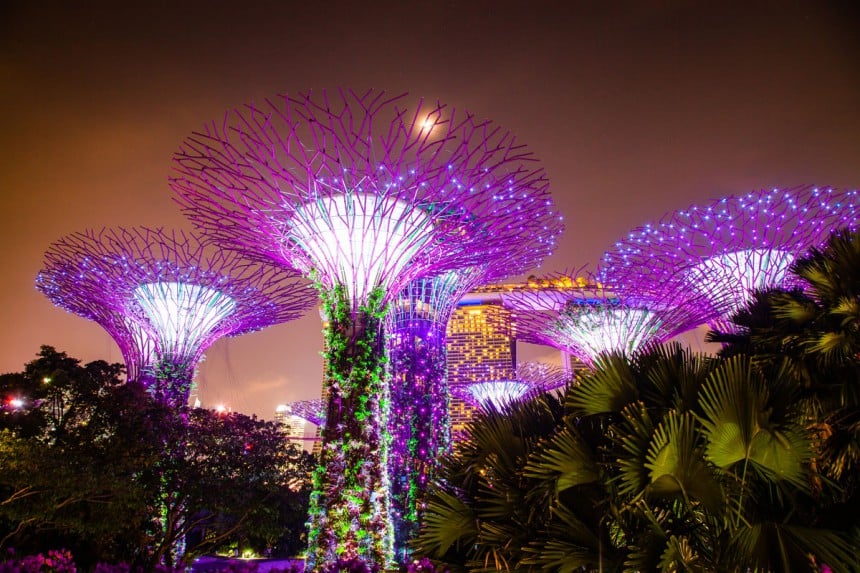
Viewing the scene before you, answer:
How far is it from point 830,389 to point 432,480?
436 cm

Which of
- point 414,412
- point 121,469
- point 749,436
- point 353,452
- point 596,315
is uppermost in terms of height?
point 596,315

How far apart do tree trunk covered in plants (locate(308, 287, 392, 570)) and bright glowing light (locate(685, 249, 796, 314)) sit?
13471 mm

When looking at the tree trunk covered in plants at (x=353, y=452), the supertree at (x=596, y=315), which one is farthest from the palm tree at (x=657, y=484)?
→ the supertree at (x=596, y=315)

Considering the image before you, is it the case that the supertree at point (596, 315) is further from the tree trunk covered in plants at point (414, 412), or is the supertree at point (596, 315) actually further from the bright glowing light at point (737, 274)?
the tree trunk covered in plants at point (414, 412)

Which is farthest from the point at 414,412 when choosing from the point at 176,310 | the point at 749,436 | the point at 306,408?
the point at 749,436

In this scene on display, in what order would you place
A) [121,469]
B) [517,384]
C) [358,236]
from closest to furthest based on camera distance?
[121,469], [358,236], [517,384]

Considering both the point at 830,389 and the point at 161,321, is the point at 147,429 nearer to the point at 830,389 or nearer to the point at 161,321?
the point at 161,321

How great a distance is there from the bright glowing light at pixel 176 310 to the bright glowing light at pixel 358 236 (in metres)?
8.24

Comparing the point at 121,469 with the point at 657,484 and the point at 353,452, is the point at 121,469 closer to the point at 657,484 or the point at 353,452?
the point at 353,452

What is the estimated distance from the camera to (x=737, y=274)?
2006 centimetres

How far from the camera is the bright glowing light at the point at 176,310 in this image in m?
19.6

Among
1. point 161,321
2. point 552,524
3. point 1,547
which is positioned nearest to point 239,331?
point 161,321

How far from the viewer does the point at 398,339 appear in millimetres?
24375

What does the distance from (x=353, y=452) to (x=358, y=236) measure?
4.78 metres
